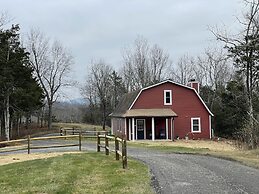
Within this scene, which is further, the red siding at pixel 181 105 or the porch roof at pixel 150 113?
the red siding at pixel 181 105

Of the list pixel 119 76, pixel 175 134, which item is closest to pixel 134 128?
pixel 175 134

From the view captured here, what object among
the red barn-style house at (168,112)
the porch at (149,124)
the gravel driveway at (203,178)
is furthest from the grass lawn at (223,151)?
the red barn-style house at (168,112)

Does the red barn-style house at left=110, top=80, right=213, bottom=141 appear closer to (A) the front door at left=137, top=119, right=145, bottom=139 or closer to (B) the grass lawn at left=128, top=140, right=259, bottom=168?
(A) the front door at left=137, top=119, right=145, bottom=139

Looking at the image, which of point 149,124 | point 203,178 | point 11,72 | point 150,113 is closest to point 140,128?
point 149,124

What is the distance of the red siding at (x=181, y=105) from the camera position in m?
42.4

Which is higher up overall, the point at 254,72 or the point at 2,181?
the point at 254,72

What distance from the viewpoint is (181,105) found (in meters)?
42.9

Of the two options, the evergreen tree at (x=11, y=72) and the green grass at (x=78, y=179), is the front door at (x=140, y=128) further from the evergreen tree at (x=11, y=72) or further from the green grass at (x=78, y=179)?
the green grass at (x=78, y=179)

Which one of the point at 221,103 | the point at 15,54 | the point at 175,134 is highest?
the point at 15,54

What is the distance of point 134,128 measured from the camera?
41156mm

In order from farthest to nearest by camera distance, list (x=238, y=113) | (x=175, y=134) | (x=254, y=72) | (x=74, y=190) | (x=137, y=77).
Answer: (x=137, y=77), (x=238, y=113), (x=175, y=134), (x=254, y=72), (x=74, y=190)

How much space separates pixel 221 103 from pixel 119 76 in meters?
27.5

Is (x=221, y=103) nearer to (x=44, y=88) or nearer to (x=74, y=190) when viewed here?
(x=44, y=88)

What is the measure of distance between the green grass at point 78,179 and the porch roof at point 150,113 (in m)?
24.9
